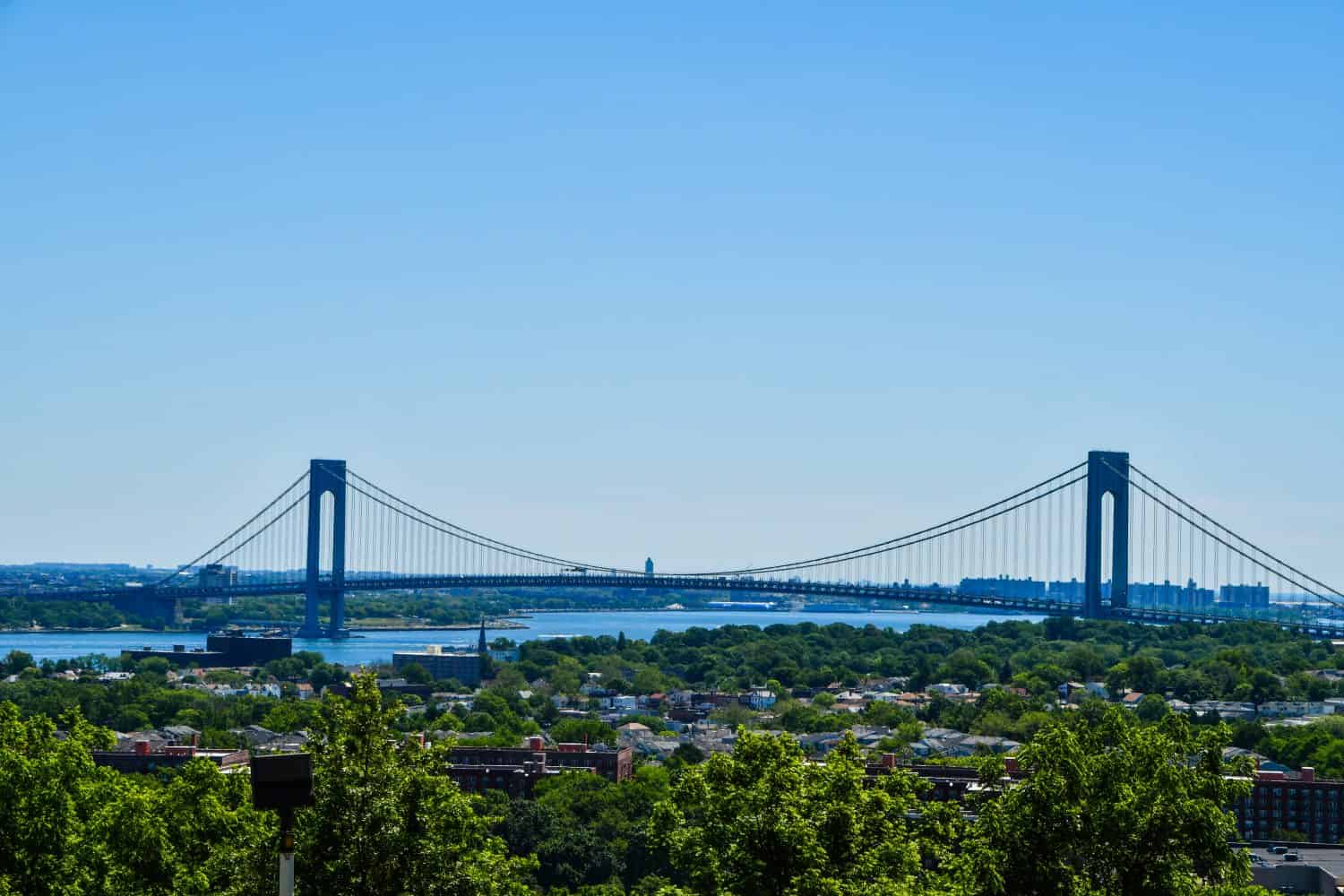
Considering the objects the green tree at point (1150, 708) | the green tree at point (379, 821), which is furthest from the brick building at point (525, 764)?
the green tree at point (379, 821)

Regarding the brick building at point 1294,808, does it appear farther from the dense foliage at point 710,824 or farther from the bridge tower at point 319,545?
the bridge tower at point 319,545

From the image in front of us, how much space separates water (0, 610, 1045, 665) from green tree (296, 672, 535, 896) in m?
78.8

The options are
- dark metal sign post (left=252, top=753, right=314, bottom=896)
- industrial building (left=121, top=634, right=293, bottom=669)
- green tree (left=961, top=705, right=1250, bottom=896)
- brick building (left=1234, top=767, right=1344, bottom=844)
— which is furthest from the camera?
industrial building (left=121, top=634, right=293, bottom=669)

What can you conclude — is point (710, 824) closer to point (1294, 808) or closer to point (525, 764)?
point (525, 764)

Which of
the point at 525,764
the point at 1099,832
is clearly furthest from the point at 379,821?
the point at 525,764

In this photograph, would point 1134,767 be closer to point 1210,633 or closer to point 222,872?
point 222,872

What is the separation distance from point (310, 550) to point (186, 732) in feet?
144

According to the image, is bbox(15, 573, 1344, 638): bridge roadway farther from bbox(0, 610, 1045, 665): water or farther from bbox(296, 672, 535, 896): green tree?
bbox(296, 672, 535, 896): green tree

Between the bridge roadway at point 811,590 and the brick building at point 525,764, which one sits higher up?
the bridge roadway at point 811,590

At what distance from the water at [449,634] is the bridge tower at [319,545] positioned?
1895 mm

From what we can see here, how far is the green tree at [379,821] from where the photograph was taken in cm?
1279

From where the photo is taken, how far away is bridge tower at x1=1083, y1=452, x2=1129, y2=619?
2985 inches

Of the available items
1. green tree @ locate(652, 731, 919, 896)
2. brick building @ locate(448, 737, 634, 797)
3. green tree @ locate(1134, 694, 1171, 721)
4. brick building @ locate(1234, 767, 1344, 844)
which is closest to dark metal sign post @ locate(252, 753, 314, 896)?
green tree @ locate(652, 731, 919, 896)

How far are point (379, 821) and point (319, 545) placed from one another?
85.3 m
